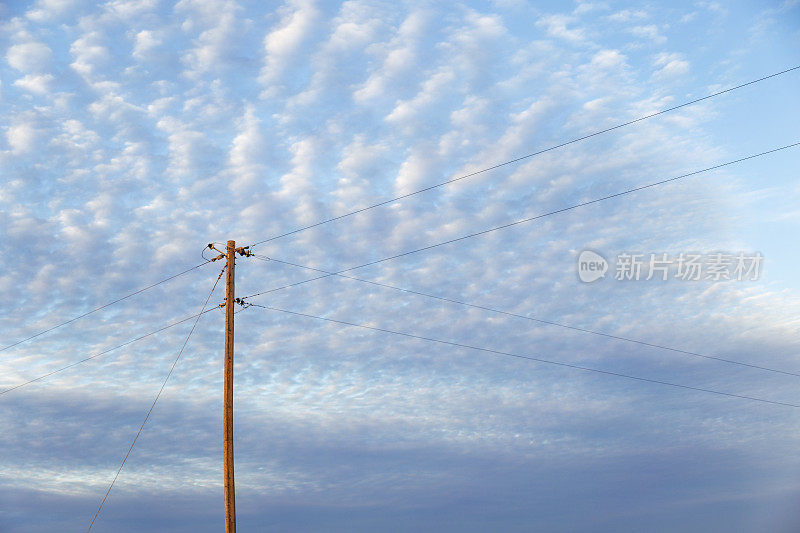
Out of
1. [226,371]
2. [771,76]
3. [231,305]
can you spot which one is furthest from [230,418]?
[771,76]

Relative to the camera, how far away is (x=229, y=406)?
22.5 m

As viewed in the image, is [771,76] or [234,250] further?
[234,250]

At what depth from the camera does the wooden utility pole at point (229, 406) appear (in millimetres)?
21312

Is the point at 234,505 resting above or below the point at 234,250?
below

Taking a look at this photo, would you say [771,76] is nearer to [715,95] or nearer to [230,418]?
[715,95]

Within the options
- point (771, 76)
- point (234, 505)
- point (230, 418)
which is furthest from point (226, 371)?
point (771, 76)

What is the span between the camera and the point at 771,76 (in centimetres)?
2116

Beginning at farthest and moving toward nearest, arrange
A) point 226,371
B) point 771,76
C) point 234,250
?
point 234,250 → point 226,371 → point 771,76

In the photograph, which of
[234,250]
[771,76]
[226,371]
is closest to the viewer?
[771,76]

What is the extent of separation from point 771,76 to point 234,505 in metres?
22.7

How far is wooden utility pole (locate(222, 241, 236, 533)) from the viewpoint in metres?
21.3

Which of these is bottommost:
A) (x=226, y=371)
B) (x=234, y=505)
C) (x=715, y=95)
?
(x=234, y=505)

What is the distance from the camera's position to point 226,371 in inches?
904

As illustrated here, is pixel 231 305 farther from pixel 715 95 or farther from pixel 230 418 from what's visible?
pixel 715 95
